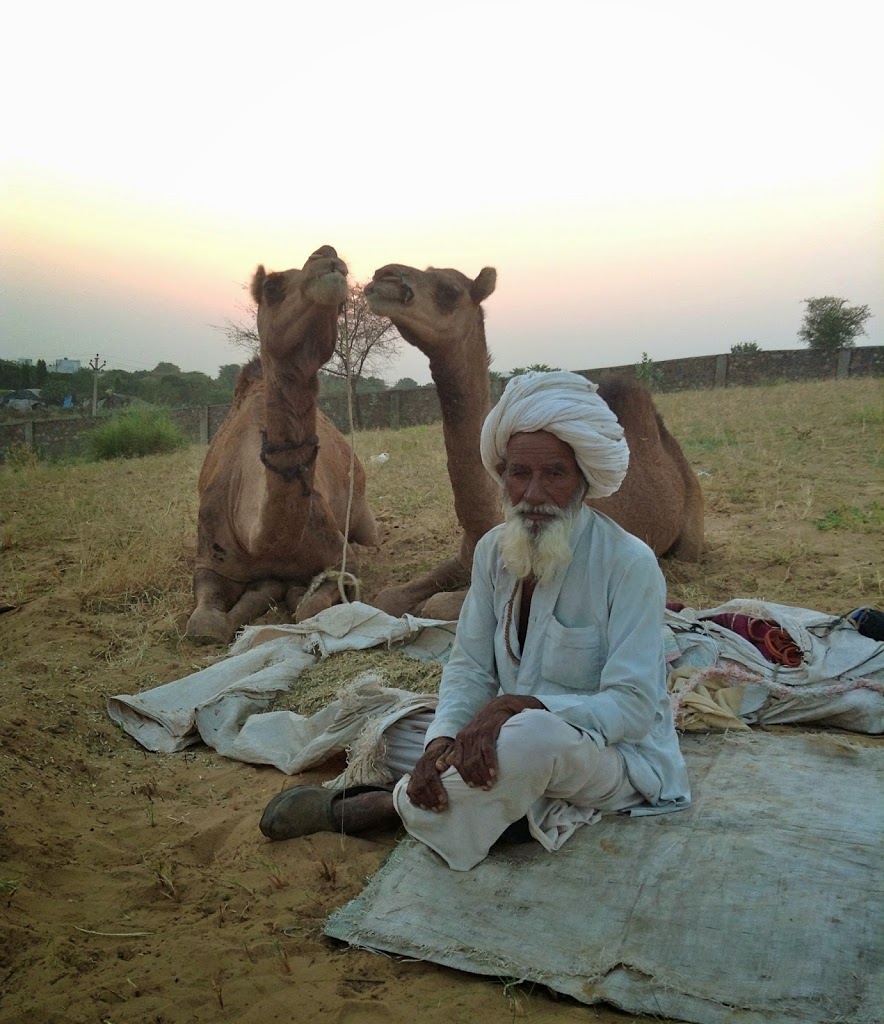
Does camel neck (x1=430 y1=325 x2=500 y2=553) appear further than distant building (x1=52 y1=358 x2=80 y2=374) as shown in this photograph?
No

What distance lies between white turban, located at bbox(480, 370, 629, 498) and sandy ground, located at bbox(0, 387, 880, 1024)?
1320mm

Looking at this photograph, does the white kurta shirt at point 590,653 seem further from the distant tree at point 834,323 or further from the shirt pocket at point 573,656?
the distant tree at point 834,323

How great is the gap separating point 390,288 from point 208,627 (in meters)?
2.37

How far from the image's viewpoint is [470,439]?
5.04 m

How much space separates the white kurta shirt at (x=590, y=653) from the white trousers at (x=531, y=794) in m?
0.08

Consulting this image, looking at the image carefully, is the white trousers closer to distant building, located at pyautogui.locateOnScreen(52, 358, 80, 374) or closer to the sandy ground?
the sandy ground

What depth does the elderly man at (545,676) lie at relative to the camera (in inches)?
94.7

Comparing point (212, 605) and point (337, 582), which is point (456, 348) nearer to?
point (337, 582)

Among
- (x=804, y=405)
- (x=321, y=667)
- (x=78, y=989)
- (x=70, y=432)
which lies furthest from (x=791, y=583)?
(x=70, y=432)

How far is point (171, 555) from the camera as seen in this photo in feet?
24.4

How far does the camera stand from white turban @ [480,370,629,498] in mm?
2623

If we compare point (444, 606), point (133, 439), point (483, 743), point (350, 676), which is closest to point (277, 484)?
point (444, 606)

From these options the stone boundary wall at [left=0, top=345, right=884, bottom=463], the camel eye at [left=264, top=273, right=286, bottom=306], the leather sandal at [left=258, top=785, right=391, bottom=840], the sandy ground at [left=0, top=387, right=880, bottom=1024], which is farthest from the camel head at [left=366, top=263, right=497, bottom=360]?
the stone boundary wall at [left=0, top=345, right=884, bottom=463]

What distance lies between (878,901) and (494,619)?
1.26 meters
